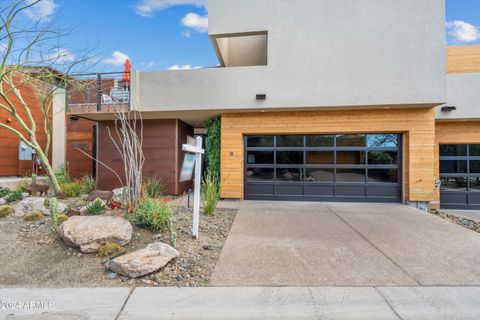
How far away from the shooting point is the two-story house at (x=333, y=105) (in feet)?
21.5

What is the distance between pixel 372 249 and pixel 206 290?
9.50 ft

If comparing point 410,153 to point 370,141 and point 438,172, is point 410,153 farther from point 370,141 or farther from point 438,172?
point 438,172

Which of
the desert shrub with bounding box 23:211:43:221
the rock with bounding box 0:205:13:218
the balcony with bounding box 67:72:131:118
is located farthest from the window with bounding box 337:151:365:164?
the rock with bounding box 0:205:13:218

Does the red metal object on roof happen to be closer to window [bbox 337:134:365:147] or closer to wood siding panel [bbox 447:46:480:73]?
window [bbox 337:134:365:147]

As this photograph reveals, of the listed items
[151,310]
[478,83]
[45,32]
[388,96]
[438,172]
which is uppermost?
[45,32]

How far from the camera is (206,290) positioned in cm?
263

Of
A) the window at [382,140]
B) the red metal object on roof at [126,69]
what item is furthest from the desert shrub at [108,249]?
the window at [382,140]

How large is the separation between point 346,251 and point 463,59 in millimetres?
9107

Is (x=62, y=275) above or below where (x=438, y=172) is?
below

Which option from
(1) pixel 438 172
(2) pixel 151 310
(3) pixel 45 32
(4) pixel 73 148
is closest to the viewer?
(2) pixel 151 310

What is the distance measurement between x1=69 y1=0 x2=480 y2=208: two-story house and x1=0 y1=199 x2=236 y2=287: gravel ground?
3.95 metres

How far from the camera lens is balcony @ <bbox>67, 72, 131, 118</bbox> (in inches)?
295

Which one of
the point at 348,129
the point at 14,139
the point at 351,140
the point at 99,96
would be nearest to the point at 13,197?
the point at 99,96

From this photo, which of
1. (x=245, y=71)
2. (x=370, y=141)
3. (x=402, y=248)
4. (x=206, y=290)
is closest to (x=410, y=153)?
(x=370, y=141)
